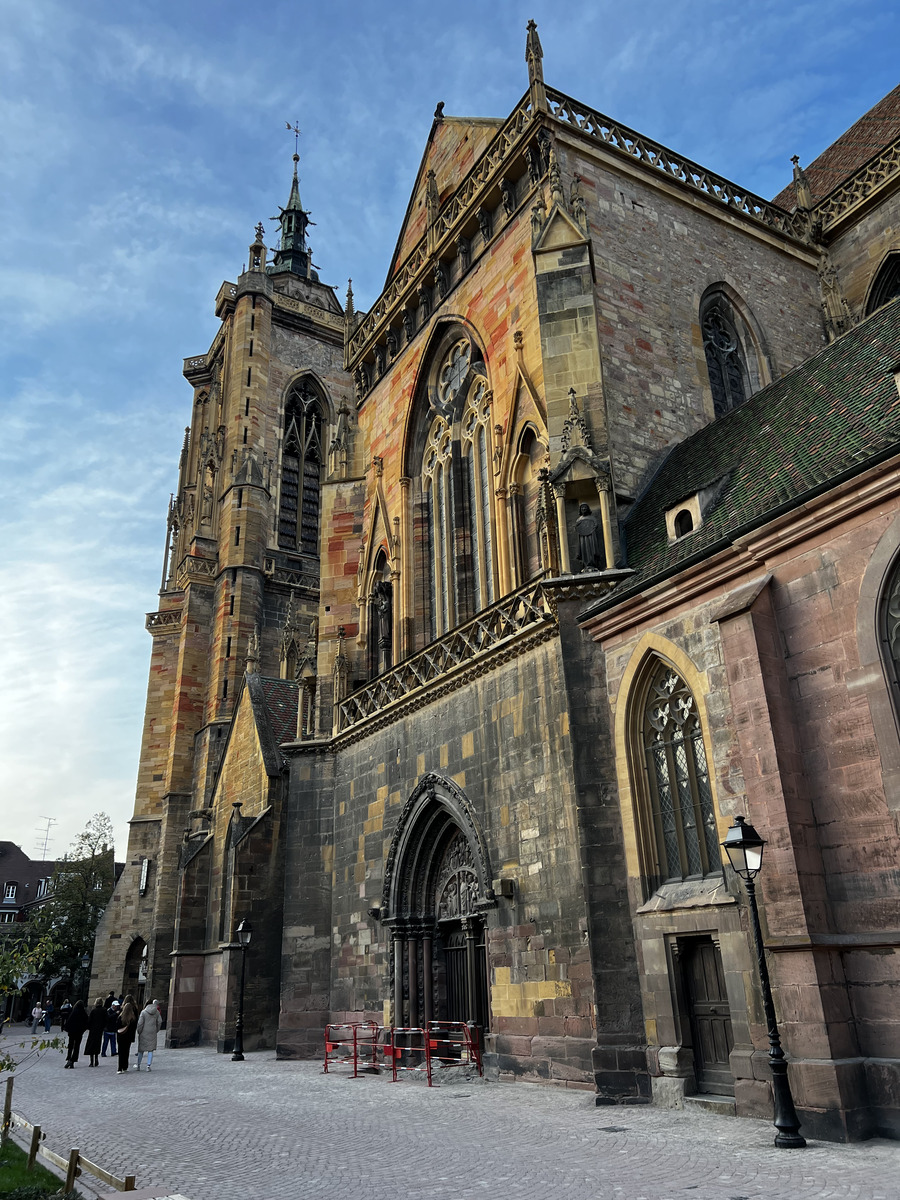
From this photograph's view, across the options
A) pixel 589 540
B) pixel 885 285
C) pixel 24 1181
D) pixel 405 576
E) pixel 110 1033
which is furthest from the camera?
pixel 110 1033

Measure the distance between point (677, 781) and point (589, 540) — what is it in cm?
392

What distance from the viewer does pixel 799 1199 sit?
18.6 feet

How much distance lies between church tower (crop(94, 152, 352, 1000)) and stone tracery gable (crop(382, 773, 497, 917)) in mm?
7015

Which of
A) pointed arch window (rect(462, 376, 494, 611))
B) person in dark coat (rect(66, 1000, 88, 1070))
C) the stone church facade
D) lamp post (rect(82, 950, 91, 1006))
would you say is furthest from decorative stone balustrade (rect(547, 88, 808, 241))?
lamp post (rect(82, 950, 91, 1006))

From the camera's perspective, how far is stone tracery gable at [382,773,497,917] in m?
13.9

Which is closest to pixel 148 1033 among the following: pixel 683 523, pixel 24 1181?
pixel 24 1181

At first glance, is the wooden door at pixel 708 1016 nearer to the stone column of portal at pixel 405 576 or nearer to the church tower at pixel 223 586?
the stone column of portal at pixel 405 576

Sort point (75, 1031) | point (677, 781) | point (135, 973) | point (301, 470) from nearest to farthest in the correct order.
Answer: point (677, 781) → point (75, 1031) → point (135, 973) → point (301, 470)

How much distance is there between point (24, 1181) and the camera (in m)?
6.48

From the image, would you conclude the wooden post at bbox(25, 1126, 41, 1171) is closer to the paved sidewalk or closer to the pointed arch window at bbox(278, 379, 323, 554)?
the paved sidewalk

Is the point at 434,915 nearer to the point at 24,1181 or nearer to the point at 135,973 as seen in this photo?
the point at 24,1181

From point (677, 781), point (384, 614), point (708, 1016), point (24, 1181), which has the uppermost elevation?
point (384, 614)

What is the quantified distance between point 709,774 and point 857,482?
3652mm

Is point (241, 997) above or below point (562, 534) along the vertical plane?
below
